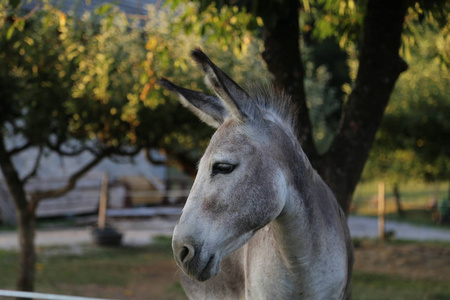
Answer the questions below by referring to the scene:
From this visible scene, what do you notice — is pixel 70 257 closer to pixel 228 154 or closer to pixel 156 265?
pixel 156 265

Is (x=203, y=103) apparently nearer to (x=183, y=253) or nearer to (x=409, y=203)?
(x=183, y=253)

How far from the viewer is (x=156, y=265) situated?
44.1 ft

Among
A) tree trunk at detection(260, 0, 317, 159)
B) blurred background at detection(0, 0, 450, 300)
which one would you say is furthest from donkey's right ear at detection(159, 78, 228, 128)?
tree trunk at detection(260, 0, 317, 159)

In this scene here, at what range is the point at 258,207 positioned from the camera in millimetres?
2334

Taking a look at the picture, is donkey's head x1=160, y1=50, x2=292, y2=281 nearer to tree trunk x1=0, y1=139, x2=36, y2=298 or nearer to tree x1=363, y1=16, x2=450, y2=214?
tree trunk x1=0, y1=139, x2=36, y2=298

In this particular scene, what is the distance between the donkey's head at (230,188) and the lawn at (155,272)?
21.9ft

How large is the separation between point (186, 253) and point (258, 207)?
1.11 feet

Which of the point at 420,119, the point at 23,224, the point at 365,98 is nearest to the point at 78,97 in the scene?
the point at 23,224

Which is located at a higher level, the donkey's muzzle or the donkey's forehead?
the donkey's forehead

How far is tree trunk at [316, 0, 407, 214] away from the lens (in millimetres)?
4871

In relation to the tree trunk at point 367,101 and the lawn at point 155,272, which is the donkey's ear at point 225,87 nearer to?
the tree trunk at point 367,101

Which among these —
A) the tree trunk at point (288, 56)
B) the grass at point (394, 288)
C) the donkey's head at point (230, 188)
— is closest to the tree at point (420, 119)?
the grass at point (394, 288)

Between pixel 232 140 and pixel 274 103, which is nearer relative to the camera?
pixel 232 140

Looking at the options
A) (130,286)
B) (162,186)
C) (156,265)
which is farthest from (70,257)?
(162,186)
